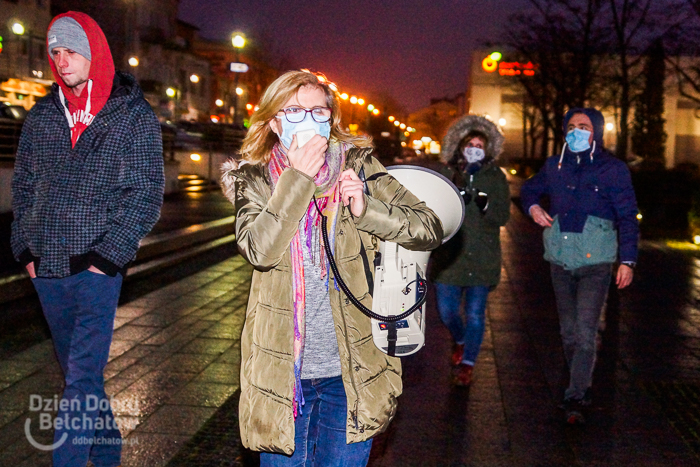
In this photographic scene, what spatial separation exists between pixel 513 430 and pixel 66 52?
3.19 metres

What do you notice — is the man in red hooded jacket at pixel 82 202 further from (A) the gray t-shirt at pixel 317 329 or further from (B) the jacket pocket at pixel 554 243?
(B) the jacket pocket at pixel 554 243

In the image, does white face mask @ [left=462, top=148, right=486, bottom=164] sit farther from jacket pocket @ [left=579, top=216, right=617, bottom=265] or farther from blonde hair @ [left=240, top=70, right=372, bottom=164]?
blonde hair @ [left=240, top=70, right=372, bottom=164]

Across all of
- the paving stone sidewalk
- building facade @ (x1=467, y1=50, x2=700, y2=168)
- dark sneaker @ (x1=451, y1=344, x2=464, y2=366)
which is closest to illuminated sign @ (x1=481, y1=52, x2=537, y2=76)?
the paving stone sidewalk

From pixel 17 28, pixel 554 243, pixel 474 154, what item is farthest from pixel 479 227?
pixel 17 28

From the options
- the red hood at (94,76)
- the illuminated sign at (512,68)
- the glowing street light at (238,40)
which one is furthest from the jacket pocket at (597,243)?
the glowing street light at (238,40)

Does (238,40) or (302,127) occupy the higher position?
(238,40)

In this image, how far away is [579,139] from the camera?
475 centimetres

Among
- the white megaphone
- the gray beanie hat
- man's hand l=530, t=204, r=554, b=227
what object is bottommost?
the white megaphone

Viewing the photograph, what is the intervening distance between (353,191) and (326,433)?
86 centimetres

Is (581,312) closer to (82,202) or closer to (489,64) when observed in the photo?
(82,202)

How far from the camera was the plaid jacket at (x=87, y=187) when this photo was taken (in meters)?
3.17

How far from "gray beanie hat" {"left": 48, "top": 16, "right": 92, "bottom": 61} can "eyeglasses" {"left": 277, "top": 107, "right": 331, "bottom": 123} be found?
1.27m

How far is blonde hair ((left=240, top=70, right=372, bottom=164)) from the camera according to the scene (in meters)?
2.52

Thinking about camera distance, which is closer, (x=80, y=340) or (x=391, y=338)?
(x=391, y=338)
